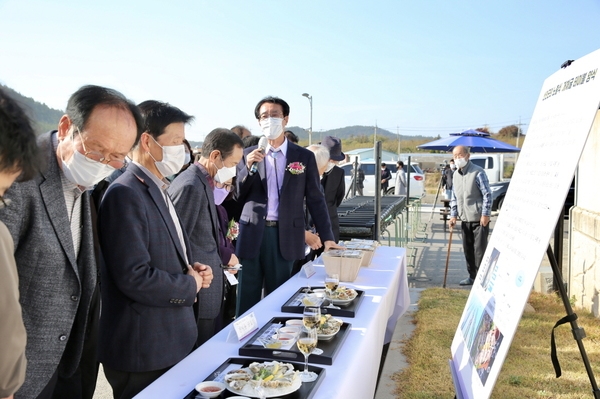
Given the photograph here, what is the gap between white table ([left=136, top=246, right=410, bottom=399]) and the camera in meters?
1.67

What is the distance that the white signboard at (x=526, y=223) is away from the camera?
170cm

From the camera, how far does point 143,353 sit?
185 centimetres

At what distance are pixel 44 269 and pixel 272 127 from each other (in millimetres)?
2297

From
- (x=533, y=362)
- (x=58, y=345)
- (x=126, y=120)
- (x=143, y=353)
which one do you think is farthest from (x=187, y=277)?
(x=533, y=362)

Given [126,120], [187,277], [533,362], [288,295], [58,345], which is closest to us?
[58,345]

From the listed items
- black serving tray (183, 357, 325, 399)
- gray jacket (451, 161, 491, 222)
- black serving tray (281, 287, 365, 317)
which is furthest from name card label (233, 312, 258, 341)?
gray jacket (451, 161, 491, 222)

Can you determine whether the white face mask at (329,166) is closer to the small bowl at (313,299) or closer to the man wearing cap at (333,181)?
the man wearing cap at (333,181)

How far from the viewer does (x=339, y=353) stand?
1.95m

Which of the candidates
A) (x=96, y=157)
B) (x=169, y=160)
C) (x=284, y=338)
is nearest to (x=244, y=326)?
(x=284, y=338)

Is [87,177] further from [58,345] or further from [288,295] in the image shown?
[288,295]

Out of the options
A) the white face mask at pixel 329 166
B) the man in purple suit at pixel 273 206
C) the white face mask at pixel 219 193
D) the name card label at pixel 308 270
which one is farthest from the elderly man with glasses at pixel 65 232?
the white face mask at pixel 329 166

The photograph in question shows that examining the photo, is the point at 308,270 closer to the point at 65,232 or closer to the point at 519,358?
the point at 519,358

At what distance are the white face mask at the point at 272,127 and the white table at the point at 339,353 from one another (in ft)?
3.32

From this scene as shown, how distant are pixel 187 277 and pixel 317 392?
0.63 metres
